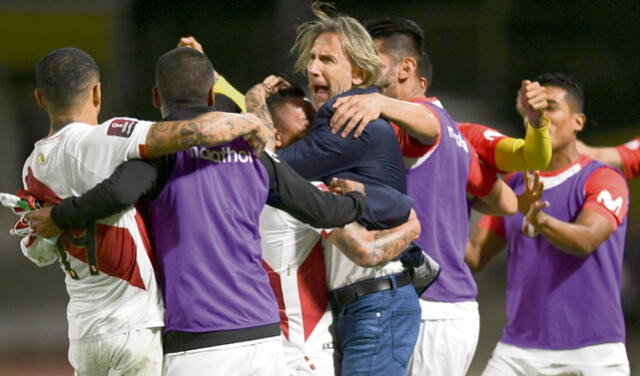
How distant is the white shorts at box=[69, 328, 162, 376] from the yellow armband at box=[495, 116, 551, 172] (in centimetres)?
189

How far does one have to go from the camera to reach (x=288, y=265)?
11.5 ft

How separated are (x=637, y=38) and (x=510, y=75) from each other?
1.11 meters

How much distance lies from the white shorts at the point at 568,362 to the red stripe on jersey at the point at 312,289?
1.67 metres

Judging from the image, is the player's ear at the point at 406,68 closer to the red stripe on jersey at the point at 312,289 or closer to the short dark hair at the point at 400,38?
the short dark hair at the point at 400,38

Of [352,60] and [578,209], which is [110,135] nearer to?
[352,60]

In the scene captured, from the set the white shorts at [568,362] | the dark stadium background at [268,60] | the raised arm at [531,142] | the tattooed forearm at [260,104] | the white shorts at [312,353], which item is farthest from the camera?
the dark stadium background at [268,60]

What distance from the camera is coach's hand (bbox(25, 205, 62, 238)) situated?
2871mm

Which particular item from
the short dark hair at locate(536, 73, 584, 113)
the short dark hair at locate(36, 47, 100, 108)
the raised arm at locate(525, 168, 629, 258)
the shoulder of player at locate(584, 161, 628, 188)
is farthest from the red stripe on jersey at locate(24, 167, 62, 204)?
the short dark hair at locate(536, 73, 584, 113)

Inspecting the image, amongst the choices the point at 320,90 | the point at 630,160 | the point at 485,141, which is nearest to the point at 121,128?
the point at 320,90

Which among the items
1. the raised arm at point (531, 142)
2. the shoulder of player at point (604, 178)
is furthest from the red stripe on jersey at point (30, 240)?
the shoulder of player at point (604, 178)

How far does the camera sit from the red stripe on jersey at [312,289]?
11.5 feet

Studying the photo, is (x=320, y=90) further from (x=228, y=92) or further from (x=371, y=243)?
(x=371, y=243)

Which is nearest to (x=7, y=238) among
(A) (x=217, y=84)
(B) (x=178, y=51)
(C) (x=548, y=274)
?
(A) (x=217, y=84)

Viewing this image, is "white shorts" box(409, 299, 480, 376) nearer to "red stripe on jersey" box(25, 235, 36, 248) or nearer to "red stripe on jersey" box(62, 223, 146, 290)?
"red stripe on jersey" box(62, 223, 146, 290)
